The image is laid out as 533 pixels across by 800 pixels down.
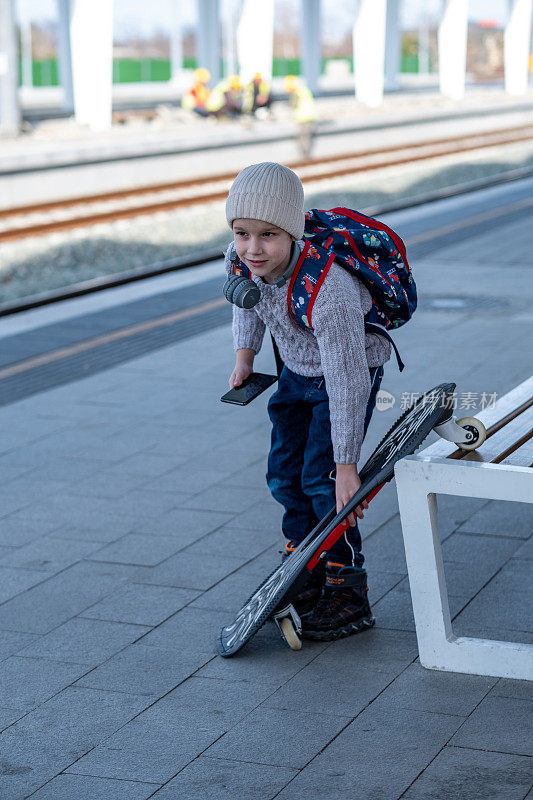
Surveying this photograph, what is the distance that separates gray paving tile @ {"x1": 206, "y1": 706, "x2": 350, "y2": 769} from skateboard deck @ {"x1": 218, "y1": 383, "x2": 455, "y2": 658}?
343 mm

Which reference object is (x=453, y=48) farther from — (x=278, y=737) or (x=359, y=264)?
(x=278, y=737)

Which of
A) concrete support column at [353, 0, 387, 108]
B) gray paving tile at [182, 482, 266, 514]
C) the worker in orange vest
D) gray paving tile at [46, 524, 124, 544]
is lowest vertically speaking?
gray paving tile at [46, 524, 124, 544]

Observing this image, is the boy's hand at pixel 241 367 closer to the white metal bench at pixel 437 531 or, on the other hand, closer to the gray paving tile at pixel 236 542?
the white metal bench at pixel 437 531

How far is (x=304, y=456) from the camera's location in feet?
11.5

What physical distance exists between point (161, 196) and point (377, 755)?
49.8 ft

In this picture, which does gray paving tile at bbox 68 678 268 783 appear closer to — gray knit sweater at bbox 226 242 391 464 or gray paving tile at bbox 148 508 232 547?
gray knit sweater at bbox 226 242 391 464

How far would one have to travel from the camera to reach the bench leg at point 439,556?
10.2ft

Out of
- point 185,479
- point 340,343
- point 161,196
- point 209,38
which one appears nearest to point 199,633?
point 340,343

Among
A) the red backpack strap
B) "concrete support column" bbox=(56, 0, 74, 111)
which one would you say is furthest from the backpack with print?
"concrete support column" bbox=(56, 0, 74, 111)

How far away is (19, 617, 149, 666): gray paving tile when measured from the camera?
339 cm

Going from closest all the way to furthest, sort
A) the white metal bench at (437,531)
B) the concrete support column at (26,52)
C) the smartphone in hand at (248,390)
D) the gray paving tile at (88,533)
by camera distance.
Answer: the white metal bench at (437,531) < the smartphone in hand at (248,390) < the gray paving tile at (88,533) < the concrete support column at (26,52)

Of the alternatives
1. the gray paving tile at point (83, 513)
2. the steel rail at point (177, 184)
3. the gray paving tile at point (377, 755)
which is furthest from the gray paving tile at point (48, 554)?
the steel rail at point (177, 184)

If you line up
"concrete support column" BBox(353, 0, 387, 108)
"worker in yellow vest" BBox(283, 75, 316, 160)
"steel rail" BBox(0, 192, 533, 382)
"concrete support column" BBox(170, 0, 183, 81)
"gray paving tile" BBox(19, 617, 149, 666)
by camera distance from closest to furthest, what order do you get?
"gray paving tile" BBox(19, 617, 149, 666) < "steel rail" BBox(0, 192, 533, 382) < "worker in yellow vest" BBox(283, 75, 316, 160) < "concrete support column" BBox(353, 0, 387, 108) < "concrete support column" BBox(170, 0, 183, 81)

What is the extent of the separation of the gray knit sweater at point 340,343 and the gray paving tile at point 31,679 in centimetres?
96
